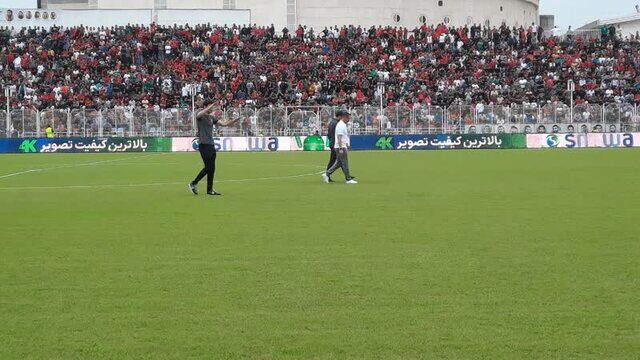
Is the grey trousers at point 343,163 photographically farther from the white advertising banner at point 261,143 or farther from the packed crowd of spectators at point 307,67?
the packed crowd of spectators at point 307,67

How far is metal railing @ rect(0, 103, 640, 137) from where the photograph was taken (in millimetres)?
55906

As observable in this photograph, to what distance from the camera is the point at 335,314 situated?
27.6ft

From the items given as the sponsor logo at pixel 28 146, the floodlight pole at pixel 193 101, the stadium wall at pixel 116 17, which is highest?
the stadium wall at pixel 116 17

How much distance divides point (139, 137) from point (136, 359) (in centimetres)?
5023

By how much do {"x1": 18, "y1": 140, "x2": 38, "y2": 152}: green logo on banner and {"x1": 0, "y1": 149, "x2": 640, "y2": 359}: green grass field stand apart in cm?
3531

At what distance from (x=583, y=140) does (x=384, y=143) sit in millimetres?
10668

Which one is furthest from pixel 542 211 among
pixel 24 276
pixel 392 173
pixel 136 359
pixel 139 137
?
pixel 139 137

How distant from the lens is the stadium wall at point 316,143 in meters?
55.9

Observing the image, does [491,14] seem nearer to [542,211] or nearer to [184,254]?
[542,211]

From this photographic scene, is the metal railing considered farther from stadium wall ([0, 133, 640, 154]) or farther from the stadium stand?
stadium wall ([0, 133, 640, 154])

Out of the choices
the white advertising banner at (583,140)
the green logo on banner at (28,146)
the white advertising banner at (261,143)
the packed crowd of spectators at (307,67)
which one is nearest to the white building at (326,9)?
the packed crowd of spectators at (307,67)

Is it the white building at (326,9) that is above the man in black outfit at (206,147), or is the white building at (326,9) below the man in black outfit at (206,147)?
above

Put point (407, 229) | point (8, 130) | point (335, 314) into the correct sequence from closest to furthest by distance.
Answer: point (335, 314)
point (407, 229)
point (8, 130)

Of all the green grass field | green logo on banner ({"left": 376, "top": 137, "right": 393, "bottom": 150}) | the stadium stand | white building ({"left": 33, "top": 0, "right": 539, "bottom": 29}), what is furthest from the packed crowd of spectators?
the green grass field
